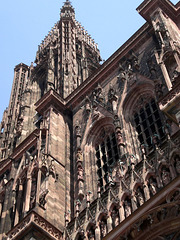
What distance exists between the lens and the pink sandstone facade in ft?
50.9

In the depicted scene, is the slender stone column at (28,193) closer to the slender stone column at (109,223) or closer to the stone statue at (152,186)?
the slender stone column at (109,223)

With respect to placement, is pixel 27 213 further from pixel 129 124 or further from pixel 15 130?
pixel 15 130

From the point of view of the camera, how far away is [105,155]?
72.4 ft

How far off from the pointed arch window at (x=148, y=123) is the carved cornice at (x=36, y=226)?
16.2ft

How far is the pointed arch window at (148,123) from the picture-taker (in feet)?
65.6

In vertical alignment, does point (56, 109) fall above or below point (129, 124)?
above

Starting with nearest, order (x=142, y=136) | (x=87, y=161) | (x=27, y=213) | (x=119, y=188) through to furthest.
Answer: (x=119, y=188) < (x=27, y=213) < (x=142, y=136) < (x=87, y=161)

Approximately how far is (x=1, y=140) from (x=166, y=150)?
2196cm

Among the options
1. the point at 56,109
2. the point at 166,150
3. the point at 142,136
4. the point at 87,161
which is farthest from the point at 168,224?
the point at 56,109

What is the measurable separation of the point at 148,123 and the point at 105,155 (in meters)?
2.60

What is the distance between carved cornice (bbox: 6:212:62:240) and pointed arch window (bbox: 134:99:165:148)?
4.92 m

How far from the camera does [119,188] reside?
17.3 metres

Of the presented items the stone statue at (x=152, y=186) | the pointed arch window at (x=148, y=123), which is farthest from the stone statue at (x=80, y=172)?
the stone statue at (x=152, y=186)

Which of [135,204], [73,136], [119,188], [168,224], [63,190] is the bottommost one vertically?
[168,224]
